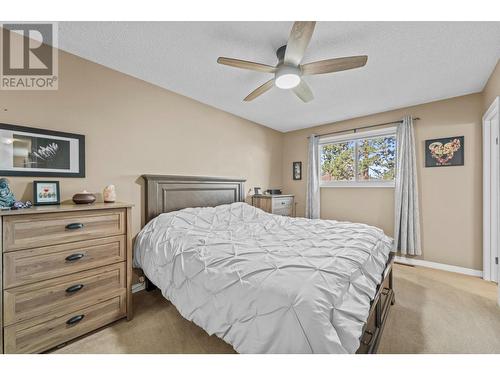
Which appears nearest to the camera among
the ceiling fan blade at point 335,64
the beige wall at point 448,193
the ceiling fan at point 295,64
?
the ceiling fan at point 295,64

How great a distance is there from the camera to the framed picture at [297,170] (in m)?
4.56

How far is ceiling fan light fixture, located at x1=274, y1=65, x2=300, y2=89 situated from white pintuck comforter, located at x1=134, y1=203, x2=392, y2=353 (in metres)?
1.42

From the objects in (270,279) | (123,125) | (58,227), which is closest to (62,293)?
(58,227)

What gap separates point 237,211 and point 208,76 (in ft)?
5.70

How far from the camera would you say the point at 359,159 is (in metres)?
3.87

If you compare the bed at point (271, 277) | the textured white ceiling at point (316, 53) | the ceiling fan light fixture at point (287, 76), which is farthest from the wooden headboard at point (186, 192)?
the ceiling fan light fixture at point (287, 76)

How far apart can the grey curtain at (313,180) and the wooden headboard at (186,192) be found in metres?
1.48

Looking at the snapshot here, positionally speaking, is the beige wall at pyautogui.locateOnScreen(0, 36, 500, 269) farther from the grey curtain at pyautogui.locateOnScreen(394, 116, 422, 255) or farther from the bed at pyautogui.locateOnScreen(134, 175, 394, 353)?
the bed at pyautogui.locateOnScreen(134, 175, 394, 353)

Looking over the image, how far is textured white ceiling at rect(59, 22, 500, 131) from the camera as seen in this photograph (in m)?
1.67

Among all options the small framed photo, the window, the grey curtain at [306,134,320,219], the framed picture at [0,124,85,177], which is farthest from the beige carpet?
the grey curtain at [306,134,320,219]

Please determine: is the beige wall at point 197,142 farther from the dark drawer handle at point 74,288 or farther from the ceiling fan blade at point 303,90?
the ceiling fan blade at point 303,90

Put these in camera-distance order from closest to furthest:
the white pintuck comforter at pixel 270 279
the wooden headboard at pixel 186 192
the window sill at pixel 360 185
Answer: the white pintuck comforter at pixel 270 279 → the wooden headboard at pixel 186 192 → the window sill at pixel 360 185

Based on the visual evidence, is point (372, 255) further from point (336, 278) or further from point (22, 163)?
point (22, 163)

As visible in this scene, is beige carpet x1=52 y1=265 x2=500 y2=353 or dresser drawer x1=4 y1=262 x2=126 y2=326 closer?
dresser drawer x1=4 y1=262 x2=126 y2=326
